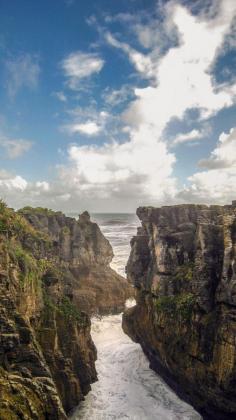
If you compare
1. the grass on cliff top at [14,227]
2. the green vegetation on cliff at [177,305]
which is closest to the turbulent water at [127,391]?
the green vegetation on cliff at [177,305]

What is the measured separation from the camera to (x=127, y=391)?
34469 millimetres

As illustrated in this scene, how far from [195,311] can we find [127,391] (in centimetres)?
984

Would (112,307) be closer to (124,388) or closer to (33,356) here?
(124,388)

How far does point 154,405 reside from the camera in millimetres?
32031

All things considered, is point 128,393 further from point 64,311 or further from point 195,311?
point 195,311

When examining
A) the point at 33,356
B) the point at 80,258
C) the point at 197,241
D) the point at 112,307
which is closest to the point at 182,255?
the point at 197,241

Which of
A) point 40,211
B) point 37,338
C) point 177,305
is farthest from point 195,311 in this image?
point 40,211

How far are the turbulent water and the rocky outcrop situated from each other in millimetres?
1101

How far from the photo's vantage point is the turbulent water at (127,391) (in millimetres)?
30281

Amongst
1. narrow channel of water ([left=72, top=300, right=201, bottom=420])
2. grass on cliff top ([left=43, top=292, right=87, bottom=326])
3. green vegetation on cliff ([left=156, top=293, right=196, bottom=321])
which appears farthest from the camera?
green vegetation on cliff ([left=156, top=293, right=196, bottom=321])

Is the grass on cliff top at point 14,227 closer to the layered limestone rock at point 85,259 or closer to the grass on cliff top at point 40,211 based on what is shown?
the layered limestone rock at point 85,259

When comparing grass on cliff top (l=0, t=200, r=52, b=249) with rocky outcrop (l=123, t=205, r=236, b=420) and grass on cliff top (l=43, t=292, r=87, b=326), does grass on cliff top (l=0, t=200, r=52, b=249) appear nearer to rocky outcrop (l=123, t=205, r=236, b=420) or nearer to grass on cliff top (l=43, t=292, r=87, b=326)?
grass on cliff top (l=43, t=292, r=87, b=326)

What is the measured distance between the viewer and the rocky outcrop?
28.1 meters

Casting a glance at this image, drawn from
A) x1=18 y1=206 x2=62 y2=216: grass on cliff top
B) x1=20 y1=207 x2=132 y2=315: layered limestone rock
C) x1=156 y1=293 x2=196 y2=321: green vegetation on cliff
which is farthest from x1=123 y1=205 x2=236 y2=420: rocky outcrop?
x1=18 y1=206 x2=62 y2=216: grass on cliff top
